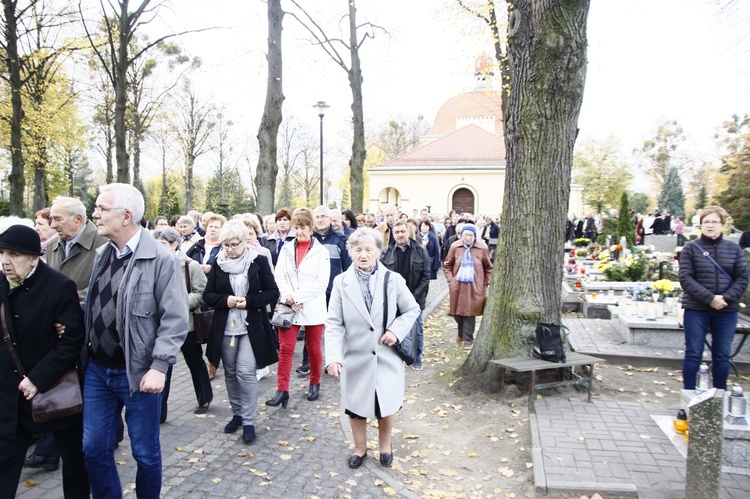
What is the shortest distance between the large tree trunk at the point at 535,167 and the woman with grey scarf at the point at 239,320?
8.56 feet

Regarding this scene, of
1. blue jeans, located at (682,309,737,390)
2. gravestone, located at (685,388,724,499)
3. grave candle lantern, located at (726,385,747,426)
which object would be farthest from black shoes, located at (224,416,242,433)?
blue jeans, located at (682,309,737,390)

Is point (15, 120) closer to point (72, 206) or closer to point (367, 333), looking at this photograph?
point (72, 206)

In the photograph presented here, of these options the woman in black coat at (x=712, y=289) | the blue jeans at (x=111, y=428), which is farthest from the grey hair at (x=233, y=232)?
the woman in black coat at (x=712, y=289)

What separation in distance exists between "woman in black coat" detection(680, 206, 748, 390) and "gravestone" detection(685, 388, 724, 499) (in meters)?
2.06

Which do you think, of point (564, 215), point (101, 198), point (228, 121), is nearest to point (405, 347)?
point (101, 198)

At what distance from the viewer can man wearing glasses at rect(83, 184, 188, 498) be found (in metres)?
3.24

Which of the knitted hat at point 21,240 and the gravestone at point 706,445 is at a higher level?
the knitted hat at point 21,240

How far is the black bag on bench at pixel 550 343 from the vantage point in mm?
5773

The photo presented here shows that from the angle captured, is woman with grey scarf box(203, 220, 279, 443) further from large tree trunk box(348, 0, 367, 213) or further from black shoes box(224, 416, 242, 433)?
large tree trunk box(348, 0, 367, 213)

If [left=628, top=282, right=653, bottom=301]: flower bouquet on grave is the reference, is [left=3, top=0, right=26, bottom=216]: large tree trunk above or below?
above

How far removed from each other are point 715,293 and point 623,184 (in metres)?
55.5

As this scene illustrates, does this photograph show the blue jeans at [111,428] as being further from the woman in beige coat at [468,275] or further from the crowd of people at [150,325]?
the woman in beige coat at [468,275]

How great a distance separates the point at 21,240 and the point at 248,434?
263 centimetres

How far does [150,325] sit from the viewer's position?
3.29m
